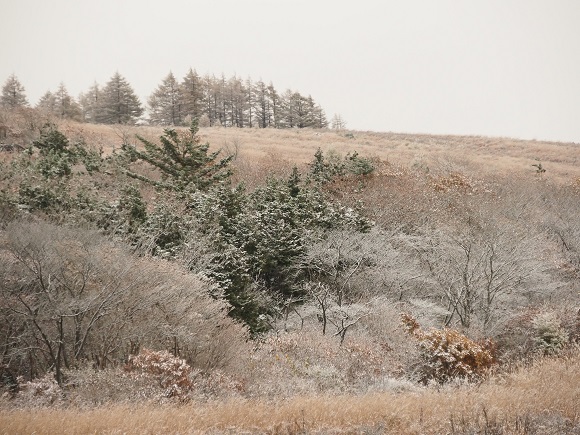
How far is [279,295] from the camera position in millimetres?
19453

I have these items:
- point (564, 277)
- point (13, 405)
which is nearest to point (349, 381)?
point (13, 405)

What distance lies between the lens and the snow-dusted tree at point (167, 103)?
58500 millimetres

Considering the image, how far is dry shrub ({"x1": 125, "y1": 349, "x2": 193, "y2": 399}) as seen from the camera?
821 cm

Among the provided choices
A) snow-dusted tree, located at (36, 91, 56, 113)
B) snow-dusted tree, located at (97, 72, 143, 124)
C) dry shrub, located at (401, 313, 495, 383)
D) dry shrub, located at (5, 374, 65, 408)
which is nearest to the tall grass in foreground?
dry shrub, located at (5, 374, 65, 408)

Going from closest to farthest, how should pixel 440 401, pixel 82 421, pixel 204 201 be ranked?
1. pixel 82 421
2. pixel 440 401
3. pixel 204 201

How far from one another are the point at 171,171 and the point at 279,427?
17973 mm

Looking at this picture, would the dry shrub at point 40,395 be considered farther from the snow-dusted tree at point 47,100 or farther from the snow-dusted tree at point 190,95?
the snow-dusted tree at point 47,100

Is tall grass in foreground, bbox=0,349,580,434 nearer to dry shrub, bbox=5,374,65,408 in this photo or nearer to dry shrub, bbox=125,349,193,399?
dry shrub, bbox=125,349,193,399

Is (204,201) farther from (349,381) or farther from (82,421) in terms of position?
(82,421)

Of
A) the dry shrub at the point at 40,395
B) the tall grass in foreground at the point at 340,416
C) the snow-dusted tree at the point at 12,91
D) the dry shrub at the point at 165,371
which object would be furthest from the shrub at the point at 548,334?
the snow-dusted tree at the point at 12,91

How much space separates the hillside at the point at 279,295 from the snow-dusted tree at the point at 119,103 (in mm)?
20980

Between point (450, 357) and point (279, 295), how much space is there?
31.5ft

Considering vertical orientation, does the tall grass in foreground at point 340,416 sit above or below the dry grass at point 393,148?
below

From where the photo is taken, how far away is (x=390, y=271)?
63.1ft
